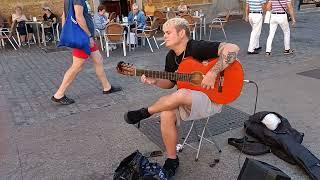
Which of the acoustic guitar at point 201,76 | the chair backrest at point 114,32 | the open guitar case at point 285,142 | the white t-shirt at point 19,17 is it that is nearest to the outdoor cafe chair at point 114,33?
the chair backrest at point 114,32

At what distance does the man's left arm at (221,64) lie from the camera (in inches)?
131

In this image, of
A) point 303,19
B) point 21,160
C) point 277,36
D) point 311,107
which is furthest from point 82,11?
point 303,19

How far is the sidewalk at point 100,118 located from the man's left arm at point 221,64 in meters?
0.87

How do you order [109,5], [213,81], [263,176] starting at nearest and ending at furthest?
[263,176] < [213,81] < [109,5]

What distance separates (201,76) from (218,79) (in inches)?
6.5

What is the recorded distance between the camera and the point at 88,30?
18.0 feet

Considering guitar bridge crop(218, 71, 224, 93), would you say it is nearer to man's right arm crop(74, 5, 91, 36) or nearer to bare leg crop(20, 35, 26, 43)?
man's right arm crop(74, 5, 91, 36)

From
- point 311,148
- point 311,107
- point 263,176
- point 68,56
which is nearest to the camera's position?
point 263,176

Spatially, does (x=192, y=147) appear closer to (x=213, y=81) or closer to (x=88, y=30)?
(x=213, y=81)

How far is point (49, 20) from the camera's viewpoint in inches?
473

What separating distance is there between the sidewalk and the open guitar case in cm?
9

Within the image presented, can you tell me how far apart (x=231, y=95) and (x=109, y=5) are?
12.0 meters

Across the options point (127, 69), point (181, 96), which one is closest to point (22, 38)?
point (127, 69)

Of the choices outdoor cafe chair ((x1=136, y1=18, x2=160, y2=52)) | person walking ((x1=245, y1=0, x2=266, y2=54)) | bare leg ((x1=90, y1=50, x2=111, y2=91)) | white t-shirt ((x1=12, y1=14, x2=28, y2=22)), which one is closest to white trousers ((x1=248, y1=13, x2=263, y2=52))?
person walking ((x1=245, y1=0, x2=266, y2=54))
